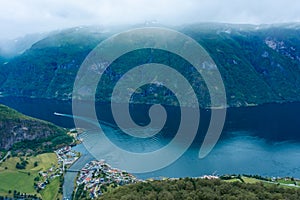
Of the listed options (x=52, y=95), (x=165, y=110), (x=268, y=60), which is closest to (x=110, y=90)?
(x=52, y=95)

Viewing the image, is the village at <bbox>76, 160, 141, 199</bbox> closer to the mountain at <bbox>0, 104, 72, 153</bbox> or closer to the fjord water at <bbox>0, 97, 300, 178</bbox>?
the fjord water at <bbox>0, 97, 300, 178</bbox>

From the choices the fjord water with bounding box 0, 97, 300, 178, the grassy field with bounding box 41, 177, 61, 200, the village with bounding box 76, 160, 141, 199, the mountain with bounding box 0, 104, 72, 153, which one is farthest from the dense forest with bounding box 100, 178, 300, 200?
the mountain with bounding box 0, 104, 72, 153

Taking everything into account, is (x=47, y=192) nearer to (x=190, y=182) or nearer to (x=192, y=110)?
(x=190, y=182)

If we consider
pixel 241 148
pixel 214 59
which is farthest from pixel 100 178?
pixel 214 59

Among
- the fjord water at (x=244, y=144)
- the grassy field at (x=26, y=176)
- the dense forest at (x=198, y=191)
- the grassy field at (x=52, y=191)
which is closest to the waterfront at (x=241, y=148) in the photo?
the fjord water at (x=244, y=144)

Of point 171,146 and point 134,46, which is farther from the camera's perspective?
point 134,46

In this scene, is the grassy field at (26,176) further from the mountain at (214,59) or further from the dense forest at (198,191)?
the mountain at (214,59)

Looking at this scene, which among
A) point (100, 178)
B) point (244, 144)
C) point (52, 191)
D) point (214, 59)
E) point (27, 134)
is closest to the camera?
point (52, 191)

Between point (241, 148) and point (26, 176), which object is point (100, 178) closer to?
point (26, 176)
